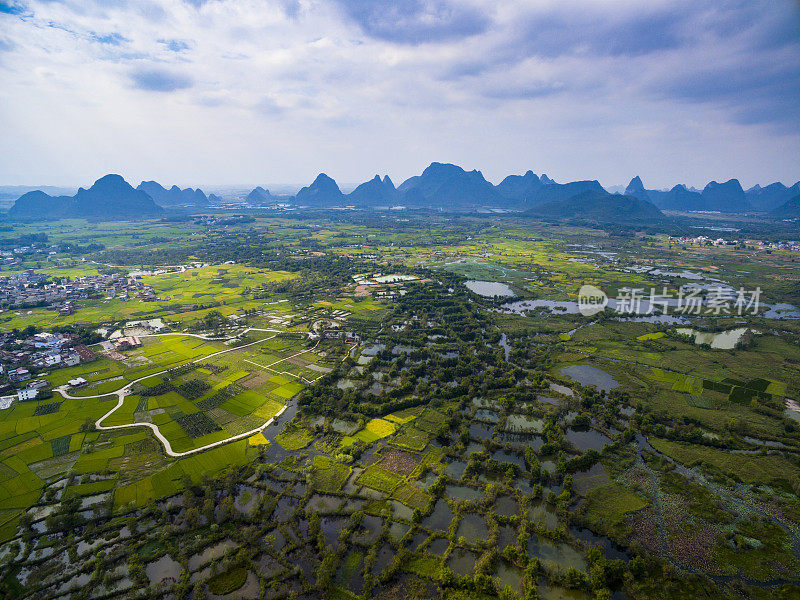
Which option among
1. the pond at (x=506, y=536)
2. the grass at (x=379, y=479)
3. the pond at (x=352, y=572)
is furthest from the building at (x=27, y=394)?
the pond at (x=506, y=536)

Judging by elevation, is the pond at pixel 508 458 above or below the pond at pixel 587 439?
below

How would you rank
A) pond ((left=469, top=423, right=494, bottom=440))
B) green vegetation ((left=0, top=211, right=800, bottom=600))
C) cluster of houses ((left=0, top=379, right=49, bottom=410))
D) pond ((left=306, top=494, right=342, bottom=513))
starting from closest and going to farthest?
1. green vegetation ((left=0, top=211, right=800, bottom=600))
2. pond ((left=306, top=494, right=342, bottom=513))
3. pond ((left=469, top=423, right=494, bottom=440))
4. cluster of houses ((left=0, top=379, right=49, bottom=410))

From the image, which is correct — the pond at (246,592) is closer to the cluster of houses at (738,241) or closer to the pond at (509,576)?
the pond at (509,576)

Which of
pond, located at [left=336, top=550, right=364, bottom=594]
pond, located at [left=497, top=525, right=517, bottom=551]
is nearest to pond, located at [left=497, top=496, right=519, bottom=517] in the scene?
pond, located at [left=497, top=525, right=517, bottom=551]

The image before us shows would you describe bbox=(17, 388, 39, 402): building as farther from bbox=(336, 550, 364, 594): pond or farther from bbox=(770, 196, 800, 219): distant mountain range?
bbox=(770, 196, 800, 219): distant mountain range

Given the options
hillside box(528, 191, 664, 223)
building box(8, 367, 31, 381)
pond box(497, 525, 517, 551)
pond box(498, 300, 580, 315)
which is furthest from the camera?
hillside box(528, 191, 664, 223)

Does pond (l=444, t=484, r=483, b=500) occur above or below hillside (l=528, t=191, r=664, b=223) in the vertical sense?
below

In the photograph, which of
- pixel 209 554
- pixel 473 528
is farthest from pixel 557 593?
pixel 209 554
